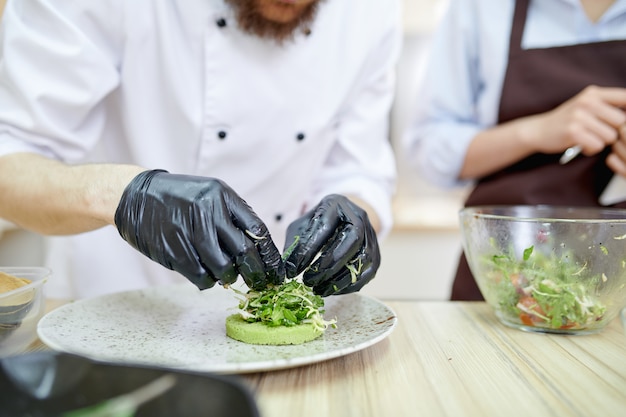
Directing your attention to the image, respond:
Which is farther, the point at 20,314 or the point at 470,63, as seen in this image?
the point at 470,63

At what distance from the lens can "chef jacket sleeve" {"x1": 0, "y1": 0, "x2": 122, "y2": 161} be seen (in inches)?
49.3

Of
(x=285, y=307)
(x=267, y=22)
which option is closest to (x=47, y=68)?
(x=267, y=22)

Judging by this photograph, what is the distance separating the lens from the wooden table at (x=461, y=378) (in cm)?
78

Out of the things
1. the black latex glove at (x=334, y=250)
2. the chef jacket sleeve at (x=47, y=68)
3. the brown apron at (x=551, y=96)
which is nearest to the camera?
the black latex glove at (x=334, y=250)

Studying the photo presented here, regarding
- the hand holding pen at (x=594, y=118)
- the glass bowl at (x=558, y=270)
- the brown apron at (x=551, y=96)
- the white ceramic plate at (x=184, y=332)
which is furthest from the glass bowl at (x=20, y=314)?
the hand holding pen at (x=594, y=118)

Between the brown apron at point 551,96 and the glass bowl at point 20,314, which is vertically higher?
the brown apron at point 551,96

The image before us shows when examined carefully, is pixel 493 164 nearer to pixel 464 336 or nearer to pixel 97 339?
pixel 464 336

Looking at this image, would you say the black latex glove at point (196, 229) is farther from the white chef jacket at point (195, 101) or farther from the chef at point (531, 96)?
the chef at point (531, 96)

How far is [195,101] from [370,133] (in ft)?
1.86

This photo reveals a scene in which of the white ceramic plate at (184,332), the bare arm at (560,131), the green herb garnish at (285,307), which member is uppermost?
the bare arm at (560,131)

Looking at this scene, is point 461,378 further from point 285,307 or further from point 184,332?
point 184,332

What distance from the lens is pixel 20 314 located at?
37.7 inches

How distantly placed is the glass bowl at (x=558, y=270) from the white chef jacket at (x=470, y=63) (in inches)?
26.1

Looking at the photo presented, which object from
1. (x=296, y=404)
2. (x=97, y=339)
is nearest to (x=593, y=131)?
(x=296, y=404)
